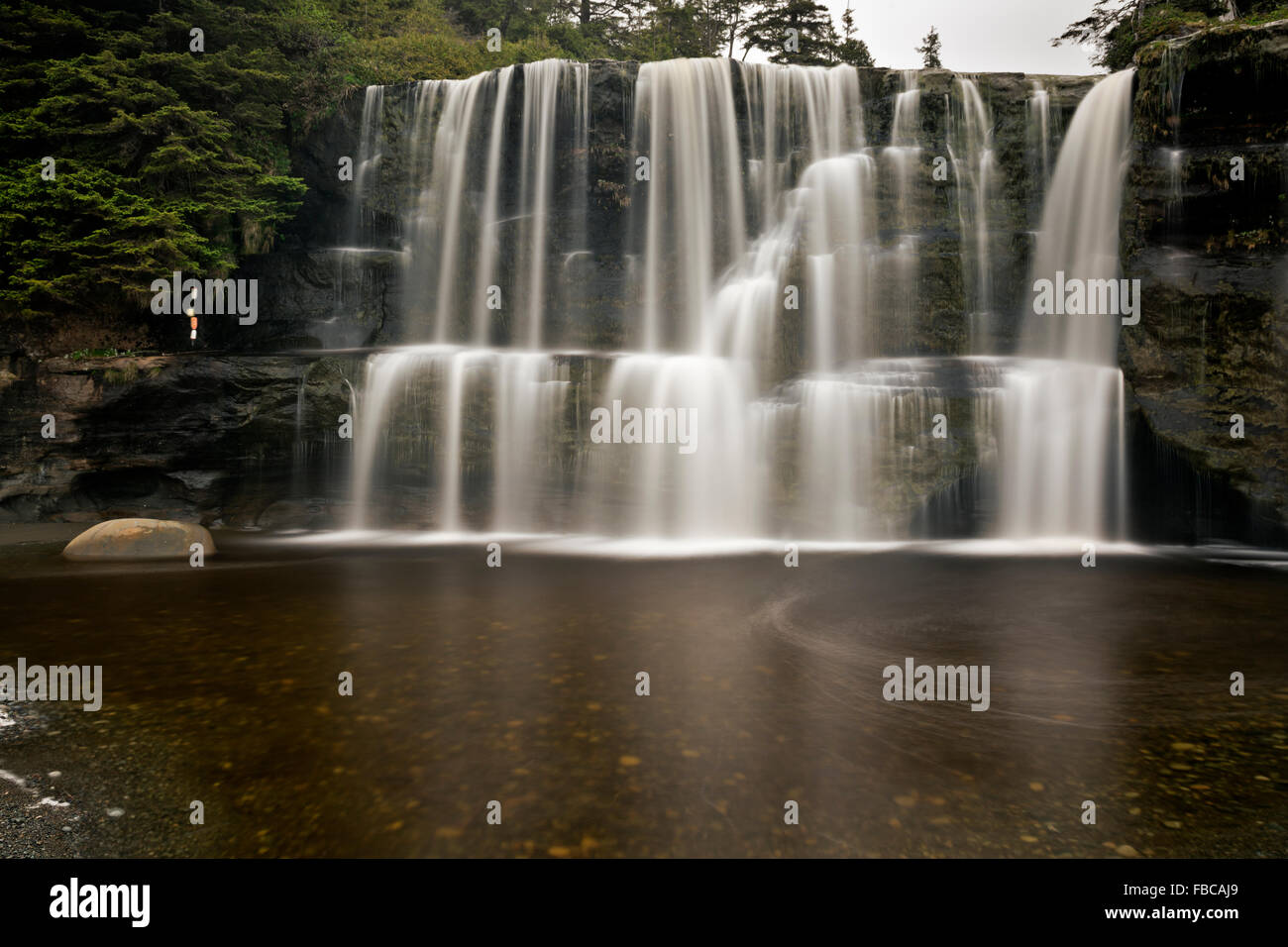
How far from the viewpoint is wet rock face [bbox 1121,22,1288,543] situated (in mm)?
11344

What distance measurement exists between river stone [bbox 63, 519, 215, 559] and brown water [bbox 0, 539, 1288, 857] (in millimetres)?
1860

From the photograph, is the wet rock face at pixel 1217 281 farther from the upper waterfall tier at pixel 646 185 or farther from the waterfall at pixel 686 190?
the waterfall at pixel 686 190

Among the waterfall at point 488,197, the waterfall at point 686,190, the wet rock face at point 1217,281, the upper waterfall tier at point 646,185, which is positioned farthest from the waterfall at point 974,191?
the waterfall at point 488,197

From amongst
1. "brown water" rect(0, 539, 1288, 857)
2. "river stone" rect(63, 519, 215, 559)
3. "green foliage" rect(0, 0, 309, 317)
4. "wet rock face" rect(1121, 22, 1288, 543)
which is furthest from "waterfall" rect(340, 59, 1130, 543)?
"brown water" rect(0, 539, 1288, 857)

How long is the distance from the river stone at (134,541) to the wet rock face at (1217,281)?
1520cm

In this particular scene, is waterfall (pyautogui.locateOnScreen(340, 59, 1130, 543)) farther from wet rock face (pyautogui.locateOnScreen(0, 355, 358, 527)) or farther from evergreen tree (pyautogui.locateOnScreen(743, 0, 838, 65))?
evergreen tree (pyautogui.locateOnScreen(743, 0, 838, 65))

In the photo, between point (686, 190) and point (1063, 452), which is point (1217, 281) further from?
point (686, 190)

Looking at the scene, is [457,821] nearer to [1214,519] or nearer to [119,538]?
[119,538]

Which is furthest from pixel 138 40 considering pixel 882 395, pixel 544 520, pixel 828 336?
pixel 882 395

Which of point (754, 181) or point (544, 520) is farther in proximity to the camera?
point (754, 181)

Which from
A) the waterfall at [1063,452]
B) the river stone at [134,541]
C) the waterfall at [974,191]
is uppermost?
the waterfall at [974,191]

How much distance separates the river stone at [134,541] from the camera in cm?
1044

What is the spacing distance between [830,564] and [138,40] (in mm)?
18004

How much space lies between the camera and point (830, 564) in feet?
34.1
